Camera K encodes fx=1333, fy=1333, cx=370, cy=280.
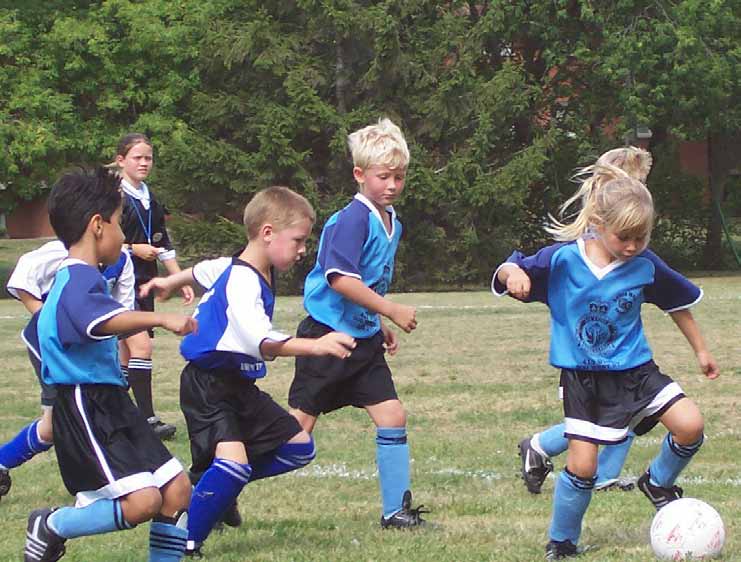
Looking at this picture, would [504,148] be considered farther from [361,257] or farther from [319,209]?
[361,257]

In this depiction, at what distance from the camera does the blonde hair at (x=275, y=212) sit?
534 centimetres

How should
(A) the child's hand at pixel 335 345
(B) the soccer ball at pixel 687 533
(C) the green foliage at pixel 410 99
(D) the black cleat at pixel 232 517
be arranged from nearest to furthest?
(A) the child's hand at pixel 335 345 → (B) the soccer ball at pixel 687 533 → (D) the black cleat at pixel 232 517 → (C) the green foliage at pixel 410 99

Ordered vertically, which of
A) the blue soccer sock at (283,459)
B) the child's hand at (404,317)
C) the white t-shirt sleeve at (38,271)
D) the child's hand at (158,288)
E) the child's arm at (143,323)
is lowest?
the blue soccer sock at (283,459)

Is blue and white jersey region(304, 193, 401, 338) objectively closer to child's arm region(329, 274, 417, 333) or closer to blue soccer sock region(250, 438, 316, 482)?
child's arm region(329, 274, 417, 333)

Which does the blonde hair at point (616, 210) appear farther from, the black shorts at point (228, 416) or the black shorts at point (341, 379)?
the black shorts at point (228, 416)

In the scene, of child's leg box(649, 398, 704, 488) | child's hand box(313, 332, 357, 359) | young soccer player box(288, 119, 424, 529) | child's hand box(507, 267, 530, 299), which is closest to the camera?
child's hand box(313, 332, 357, 359)

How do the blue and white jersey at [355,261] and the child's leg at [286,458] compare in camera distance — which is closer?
the child's leg at [286,458]

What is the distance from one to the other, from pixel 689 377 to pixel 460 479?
15.0 ft

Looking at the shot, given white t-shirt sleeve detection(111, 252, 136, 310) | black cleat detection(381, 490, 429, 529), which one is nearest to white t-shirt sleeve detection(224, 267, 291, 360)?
black cleat detection(381, 490, 429, 529)

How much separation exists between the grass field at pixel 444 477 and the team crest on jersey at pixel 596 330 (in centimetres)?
81

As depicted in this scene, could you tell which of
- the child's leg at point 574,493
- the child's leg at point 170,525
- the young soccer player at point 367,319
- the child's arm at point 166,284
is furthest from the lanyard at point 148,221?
the child's leg at point 574,493

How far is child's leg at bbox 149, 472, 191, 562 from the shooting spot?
4621 mm

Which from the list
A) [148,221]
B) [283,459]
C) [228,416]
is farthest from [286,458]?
[148,221]

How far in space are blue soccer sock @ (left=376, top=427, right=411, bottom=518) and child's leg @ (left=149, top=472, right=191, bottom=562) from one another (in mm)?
1362
